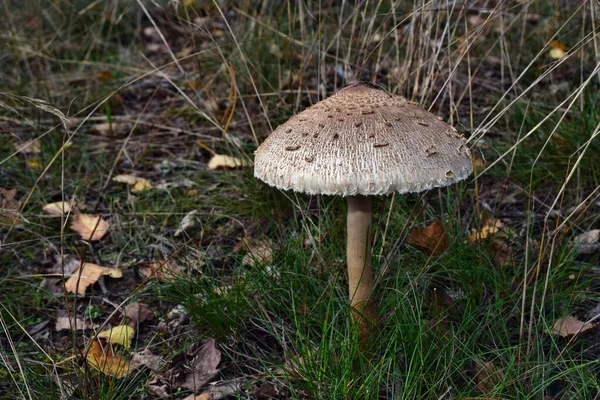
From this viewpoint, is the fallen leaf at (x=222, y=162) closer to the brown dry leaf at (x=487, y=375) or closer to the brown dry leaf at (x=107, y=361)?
the brown dry leaf at (x=107, y=361)

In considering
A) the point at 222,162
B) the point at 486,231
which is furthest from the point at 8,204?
the point at 486,231

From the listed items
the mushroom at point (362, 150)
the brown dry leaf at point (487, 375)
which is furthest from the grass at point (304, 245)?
the mushroom at point (362, 150)

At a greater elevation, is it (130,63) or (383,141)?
(383,141)

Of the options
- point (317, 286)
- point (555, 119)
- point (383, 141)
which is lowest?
point (317, 286)

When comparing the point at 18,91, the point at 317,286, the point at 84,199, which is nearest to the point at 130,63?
the point at 18,91

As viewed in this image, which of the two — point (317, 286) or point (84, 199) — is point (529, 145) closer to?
point (317, 286)

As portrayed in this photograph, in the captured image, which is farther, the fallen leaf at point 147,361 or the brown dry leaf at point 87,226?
the brown dry leaf at point 87,226

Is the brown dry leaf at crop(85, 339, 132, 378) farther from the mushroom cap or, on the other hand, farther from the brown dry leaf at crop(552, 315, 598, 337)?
the brown dry leaf at crop(552, 315, 598, 337)
